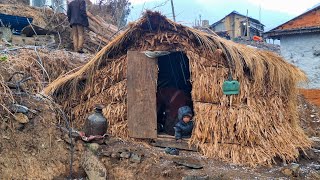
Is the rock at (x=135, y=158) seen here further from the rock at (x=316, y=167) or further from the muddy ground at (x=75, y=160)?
the rock at (x=316, y=167)

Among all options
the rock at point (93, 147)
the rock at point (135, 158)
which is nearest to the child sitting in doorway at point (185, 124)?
the rock at point (135, 158)

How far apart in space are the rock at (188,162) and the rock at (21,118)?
2.57m

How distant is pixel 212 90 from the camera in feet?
21.2

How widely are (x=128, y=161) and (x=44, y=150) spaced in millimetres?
1374

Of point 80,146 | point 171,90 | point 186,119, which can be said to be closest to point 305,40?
point 171,90

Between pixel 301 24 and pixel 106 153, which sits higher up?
pixel 301 24

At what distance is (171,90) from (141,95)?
183 centimetres

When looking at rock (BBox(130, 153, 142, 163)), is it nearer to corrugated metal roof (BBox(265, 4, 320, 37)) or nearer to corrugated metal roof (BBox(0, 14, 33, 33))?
corrugated metal roof (BBox(0, 14, 33, 33))

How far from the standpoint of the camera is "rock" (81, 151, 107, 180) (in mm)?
5535

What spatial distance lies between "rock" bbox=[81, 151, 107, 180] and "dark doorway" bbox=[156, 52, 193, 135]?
2.48 metres

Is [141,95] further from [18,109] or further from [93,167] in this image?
[18,109]

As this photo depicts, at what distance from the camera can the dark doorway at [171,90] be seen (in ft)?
27.0

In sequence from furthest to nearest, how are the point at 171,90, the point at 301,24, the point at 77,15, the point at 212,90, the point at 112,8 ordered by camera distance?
the point at 112,8, the point at 301,24, the point at 77,15, the point at 171,90, the point at 212,90

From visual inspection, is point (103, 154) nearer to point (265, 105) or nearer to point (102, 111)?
A: point (102, 111)
